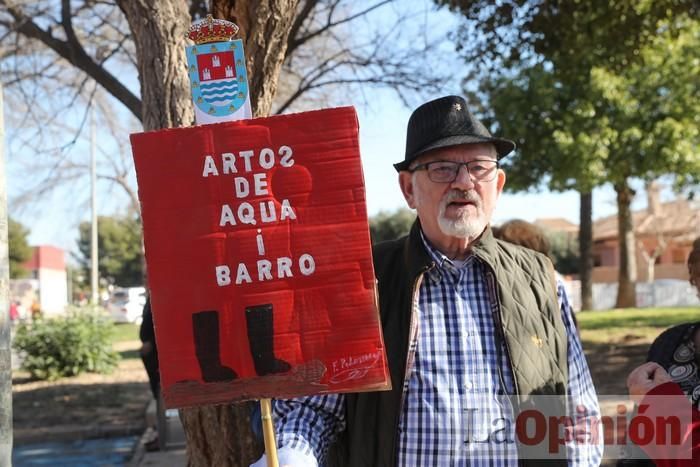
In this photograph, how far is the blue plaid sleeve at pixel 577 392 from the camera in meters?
2.52

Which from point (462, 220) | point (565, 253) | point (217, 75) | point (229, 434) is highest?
point (565, 253)

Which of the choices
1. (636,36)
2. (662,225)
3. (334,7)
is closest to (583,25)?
(636,36)

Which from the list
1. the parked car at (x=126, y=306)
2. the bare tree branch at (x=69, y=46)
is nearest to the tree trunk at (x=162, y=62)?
the bare tree branch at (x=69, y=46)

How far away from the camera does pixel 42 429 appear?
33.1 ft

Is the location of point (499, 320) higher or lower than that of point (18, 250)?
lower

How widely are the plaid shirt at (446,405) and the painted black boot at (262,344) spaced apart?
0.80 feet

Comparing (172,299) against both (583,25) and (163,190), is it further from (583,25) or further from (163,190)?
(583,25)

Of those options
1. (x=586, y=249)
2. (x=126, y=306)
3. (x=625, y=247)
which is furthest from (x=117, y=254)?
(x=625, y=247)

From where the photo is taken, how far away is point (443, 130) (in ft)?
8.16

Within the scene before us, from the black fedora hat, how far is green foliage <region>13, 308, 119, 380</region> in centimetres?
1277

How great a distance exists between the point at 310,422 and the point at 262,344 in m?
0.34

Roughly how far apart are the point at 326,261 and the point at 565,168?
1852 centimetres

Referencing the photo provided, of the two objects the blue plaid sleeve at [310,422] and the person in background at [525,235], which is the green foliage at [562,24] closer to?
the person in background at [525,235]

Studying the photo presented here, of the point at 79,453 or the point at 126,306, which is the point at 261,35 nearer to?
the point at 79,453
